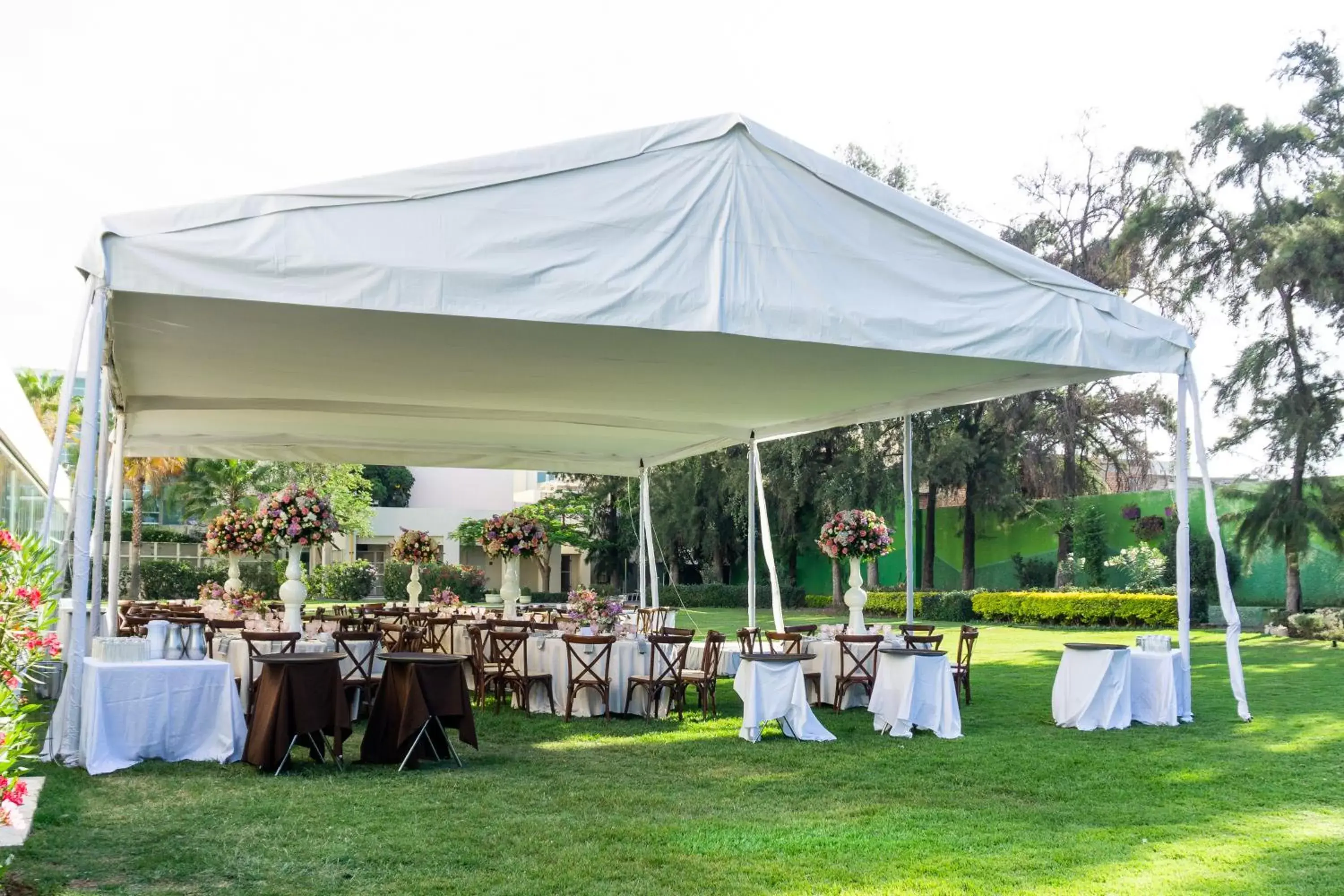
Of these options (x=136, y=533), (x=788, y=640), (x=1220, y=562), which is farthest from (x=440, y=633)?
(x=136, y=533)

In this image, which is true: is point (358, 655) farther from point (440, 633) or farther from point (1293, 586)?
point (1293, 586)

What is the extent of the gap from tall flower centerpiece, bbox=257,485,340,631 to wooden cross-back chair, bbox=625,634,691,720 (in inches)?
113

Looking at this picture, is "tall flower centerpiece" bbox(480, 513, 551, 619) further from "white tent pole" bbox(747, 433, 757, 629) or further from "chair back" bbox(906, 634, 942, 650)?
"chair back" bbox(906, 634, 942, 650)

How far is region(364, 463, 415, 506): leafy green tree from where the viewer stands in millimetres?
49219

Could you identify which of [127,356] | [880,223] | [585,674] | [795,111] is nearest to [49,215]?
[127,356]

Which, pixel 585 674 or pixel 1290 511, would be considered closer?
pixel 585 674

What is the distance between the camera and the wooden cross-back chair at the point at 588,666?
9.40 meters

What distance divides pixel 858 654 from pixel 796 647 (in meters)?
0.59

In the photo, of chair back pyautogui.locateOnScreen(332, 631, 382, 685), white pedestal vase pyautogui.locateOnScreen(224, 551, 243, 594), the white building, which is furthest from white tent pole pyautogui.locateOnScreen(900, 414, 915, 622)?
the white building

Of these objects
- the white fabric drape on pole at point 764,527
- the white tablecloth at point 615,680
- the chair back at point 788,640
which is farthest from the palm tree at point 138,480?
the chair back at point 788,640

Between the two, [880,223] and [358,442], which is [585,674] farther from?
[358,442]

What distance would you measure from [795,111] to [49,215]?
10.2 m

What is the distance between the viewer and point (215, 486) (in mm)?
32750

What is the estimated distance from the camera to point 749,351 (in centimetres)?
848
